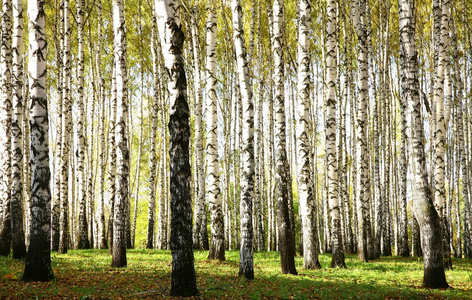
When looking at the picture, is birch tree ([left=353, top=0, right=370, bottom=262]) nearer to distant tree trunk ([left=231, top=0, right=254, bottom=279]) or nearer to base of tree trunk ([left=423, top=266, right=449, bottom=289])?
base of tree trunk ([left=423, top=266, right=449, bottom=289])

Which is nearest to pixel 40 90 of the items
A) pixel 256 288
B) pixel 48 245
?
pixel 48 245

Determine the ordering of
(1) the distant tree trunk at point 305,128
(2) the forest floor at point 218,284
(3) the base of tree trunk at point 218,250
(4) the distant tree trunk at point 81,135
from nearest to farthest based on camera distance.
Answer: (2) the forest floor at point 218,284, (1) the distant tree trunk at point 305,128, (3) the base of tree trunk at point 218,250, (4) the distant tree trunk at point 81,135

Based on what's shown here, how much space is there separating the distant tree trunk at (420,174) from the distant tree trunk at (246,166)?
11.4 feet

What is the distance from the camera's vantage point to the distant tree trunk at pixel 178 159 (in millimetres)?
5477

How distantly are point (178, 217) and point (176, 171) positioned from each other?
2.30 ft

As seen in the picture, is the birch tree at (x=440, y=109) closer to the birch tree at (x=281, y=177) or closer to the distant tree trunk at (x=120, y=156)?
the birch tree at (x=281, y=177)

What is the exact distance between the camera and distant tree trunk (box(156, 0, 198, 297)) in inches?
216

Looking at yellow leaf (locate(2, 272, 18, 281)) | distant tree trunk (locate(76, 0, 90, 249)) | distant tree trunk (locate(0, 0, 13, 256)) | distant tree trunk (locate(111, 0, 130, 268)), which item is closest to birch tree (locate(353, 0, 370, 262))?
distant tree trunk (locate(111, 0, 130, 268))

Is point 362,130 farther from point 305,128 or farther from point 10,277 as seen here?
point 10,277

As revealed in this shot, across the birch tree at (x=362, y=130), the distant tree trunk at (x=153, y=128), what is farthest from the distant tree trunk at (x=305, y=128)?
the distant tree trunk at (x=153, y=128)

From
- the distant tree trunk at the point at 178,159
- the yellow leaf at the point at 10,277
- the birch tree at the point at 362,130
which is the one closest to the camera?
the distant tree trunk at the point at 178,159

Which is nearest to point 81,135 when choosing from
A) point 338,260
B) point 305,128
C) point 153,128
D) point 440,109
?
point 153,128

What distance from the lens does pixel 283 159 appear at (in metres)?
8.72

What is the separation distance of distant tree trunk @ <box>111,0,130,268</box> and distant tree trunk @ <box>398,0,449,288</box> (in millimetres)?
6695
